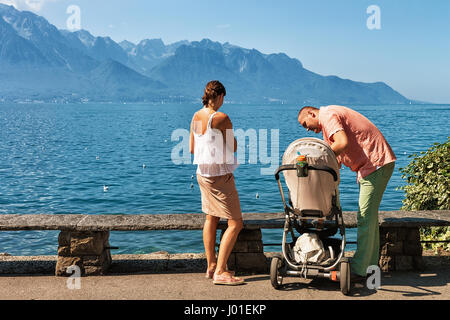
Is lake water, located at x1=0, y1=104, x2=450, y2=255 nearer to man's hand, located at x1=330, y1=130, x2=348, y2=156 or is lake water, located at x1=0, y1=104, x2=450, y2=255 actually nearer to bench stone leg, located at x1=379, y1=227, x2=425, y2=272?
bench stone leg, located at x1=379, y1=227, x2=425, y2=272

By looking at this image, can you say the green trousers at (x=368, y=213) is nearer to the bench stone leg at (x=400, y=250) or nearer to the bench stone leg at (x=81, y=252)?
the bench stone leg at (x=400, y=250)

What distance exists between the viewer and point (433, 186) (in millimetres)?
6738

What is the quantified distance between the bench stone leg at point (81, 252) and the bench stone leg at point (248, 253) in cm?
141

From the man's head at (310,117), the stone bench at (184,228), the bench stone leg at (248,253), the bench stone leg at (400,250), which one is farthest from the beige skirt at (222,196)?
the bench stone leg at (400,250)

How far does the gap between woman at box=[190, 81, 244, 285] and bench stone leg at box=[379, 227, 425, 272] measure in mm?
1629

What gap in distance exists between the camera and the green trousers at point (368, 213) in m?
4.63

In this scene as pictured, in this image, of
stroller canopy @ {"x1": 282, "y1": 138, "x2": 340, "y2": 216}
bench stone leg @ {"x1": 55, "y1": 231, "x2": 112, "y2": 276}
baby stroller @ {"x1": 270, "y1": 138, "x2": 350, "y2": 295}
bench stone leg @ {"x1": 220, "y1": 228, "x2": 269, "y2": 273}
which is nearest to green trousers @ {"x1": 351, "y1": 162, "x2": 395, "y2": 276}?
baby stroller @ {"x1": 270, "y1": 138, "x2": 350, "y2": 295}

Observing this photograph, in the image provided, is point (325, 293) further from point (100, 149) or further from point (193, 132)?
point (100, 149)

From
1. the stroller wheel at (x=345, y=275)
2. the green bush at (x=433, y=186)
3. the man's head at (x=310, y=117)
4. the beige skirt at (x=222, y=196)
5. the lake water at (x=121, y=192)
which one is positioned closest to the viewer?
the stroller wheel at (x=345, y=275)

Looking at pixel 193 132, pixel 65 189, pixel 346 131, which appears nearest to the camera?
pixel 346 131

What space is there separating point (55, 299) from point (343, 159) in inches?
119

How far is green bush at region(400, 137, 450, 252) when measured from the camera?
6.50 m
